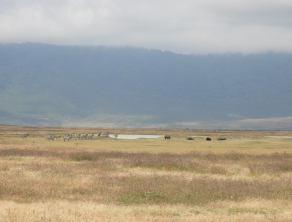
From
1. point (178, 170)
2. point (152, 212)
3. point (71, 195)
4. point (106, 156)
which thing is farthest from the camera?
point (106, 156)

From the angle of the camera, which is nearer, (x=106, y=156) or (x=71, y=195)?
(x=71, y=195)

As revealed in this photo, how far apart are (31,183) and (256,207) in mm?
10054

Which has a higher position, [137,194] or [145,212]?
[137,194]

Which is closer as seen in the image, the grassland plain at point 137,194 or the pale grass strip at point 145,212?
the pale grass strip at point 145,212

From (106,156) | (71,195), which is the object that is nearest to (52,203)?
(71,195)

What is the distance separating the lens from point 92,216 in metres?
14.9

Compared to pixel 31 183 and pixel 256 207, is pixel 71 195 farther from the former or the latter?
pixel 256 207

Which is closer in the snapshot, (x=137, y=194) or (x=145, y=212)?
(x=145, y=212)

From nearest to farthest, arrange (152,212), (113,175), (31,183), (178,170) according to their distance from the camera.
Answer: (152,212) < (31,183) < (113,175) < (178,170)

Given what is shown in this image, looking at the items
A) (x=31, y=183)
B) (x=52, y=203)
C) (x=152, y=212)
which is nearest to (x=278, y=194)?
(x=152, y=212)

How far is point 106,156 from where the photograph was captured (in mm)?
34094

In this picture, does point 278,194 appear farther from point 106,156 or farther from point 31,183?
point 106,156

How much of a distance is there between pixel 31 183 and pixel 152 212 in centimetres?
718

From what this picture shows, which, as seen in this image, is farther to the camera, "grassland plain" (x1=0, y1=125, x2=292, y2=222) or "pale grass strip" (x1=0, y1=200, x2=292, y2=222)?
"grassland plain" (x1=0, y1=125, x2=292, y2=222)
